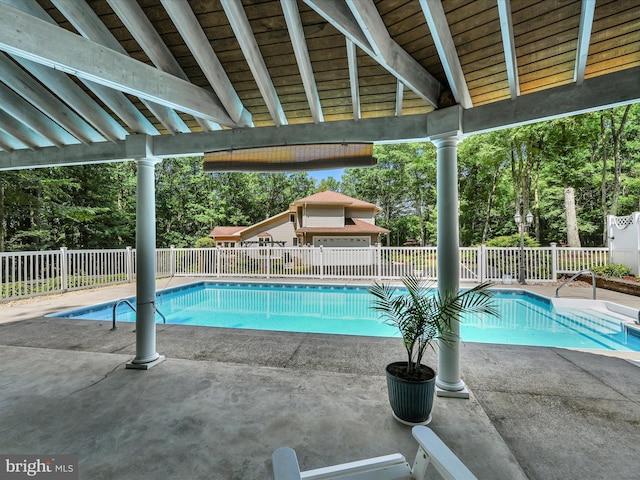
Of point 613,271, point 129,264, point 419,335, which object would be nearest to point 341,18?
point 419,335

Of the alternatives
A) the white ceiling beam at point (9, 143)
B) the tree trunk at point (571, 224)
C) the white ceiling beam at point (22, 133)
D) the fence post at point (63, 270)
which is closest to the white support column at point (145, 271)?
the white ceiling beam at point (22, 133)

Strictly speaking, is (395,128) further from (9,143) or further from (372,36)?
(9,143)

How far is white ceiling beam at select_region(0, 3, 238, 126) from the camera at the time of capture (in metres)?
1.77

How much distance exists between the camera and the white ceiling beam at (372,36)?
1.93 metres

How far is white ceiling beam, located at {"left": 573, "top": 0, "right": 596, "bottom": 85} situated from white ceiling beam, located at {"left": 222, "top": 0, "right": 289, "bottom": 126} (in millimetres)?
2246

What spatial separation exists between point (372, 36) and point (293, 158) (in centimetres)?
147

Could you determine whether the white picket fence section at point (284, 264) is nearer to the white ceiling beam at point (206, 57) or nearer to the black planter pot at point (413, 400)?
the white ceiling beam at point (206, 57)

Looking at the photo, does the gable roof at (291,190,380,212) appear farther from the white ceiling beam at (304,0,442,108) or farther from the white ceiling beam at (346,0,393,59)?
the white ceiling beam at (346,0,393,59)

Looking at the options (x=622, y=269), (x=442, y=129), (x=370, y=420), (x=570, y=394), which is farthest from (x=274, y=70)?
(x=622, y=269)

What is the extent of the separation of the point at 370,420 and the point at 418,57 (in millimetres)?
3021

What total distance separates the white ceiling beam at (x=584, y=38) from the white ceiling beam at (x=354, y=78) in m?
1.50

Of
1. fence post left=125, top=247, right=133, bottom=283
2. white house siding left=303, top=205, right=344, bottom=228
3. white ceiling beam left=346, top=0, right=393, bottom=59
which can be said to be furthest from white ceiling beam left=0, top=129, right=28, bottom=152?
white house siding left=303, top=205, right=344, bottom=228

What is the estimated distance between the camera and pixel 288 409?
105 inches

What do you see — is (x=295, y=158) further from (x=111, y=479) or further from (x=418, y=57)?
(x=111, y=479)
